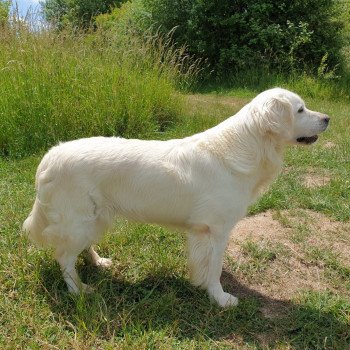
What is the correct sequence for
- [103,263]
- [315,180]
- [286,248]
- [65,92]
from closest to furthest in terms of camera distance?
1. [103,263]
2. [286,248]
3. [315,180]
4. [65,92]

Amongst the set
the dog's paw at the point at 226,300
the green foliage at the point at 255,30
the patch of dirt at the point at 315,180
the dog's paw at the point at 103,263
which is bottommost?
the dog's paw at the point at 103,263

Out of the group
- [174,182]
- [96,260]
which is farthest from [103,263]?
[174,182]

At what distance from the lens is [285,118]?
307 cm

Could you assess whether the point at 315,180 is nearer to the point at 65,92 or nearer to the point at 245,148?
the point at 245,148

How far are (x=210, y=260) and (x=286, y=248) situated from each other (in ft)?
3.20

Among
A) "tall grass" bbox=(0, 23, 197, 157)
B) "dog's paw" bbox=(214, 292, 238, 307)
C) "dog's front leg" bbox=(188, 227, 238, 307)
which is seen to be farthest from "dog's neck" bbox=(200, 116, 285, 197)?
"tall grass" bbox=(0, 23, 197, 157)

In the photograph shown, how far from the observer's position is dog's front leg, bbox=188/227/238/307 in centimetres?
313

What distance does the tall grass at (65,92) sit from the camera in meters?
6.05

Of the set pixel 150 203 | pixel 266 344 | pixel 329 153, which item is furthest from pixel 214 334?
pixel 329 153

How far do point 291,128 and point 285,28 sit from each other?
1118 centimetres

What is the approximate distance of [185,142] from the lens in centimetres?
321

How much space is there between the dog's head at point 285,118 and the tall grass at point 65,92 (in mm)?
3673

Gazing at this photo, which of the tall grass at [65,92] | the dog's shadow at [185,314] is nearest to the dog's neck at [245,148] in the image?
the dog's shadow at [185,314]

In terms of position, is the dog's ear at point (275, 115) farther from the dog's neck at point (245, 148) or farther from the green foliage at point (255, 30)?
the green foliage at point (255, 30)
